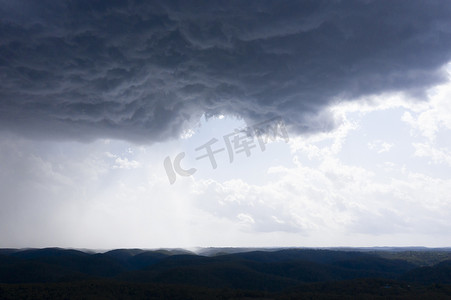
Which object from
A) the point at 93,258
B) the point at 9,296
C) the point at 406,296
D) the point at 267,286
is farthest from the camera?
the point at 93,258

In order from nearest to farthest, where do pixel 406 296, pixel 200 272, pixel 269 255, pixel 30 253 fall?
pixel 406 296 → pixel 200 272 → pixel 269 255 → pixel 30 253

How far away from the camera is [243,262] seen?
329 feet

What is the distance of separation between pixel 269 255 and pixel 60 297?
99.7 metres

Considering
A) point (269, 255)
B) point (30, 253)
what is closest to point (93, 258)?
point (30, 253)

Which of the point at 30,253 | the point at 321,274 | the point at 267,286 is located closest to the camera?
the point at 267,286

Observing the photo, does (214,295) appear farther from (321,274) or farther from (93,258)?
(93,258)

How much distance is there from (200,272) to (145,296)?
97.2 ft

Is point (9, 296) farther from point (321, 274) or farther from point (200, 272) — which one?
point (321, 274)

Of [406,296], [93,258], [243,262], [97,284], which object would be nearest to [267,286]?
[243,262]

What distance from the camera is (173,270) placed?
276ft

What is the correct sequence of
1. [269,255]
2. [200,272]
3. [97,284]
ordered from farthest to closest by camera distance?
[269,255], [200,272], [97,284]

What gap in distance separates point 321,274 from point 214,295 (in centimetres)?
5314

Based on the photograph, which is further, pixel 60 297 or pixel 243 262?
pixel 243 262

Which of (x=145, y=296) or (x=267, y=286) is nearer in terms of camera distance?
(x=145, y=296)
